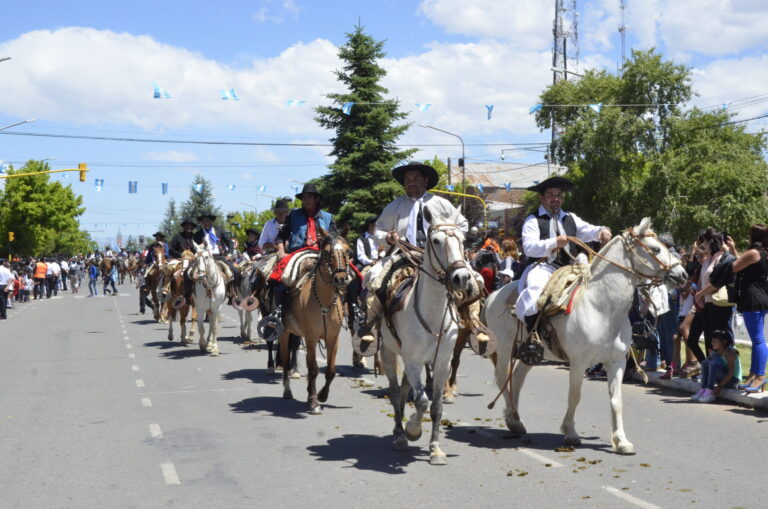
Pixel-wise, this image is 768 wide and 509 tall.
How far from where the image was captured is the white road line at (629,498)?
20.9ft

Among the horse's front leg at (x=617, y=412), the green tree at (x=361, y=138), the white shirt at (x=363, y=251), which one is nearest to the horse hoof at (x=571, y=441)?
the horse's front leg at (x=617, y=412)

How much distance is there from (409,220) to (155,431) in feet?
12.6

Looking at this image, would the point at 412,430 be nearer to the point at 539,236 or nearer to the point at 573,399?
the point at 573,399

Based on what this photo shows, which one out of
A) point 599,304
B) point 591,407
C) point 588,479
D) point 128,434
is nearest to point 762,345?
point 591,407

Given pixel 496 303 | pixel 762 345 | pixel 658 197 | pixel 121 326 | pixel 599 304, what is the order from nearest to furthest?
pixel 599 304 < pixel 496 303 < pixel 762 345 < pixel 121 326 < pixel 658 197

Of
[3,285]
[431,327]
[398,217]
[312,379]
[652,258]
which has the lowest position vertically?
[312,379]

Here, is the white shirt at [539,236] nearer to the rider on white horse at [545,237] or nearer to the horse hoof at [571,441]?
the rider on white horse at [545,237]

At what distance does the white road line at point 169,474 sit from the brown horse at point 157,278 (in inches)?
619

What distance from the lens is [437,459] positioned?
7.79 m

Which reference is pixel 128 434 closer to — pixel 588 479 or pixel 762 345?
pixel 588 479

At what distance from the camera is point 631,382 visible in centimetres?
1336

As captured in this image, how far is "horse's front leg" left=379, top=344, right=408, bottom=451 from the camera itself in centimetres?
838

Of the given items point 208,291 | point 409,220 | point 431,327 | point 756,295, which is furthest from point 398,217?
point 208,291

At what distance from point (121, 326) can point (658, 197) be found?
38.6 meters
